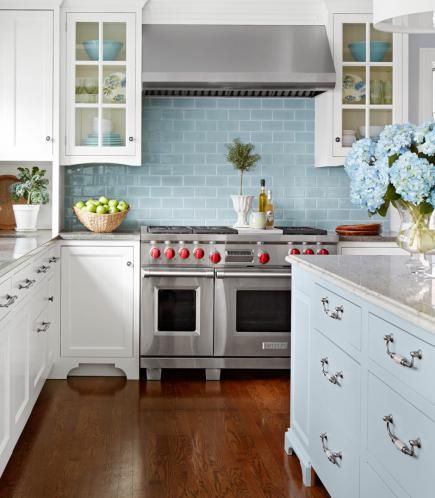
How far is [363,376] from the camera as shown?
247 centimetres

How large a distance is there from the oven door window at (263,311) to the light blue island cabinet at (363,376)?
1468 mm

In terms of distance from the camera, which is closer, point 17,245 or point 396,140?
point 396,140

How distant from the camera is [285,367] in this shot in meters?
5.13

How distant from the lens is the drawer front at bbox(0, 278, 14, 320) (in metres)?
2.91

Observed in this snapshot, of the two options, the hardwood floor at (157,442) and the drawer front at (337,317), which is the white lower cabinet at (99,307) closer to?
the hardwood floor at (157,442)

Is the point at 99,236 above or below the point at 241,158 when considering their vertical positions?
below

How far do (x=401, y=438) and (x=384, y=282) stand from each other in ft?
1.93

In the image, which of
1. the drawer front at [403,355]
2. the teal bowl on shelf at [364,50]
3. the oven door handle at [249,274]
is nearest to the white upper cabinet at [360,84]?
the teal bowl on shelf at [364,50]

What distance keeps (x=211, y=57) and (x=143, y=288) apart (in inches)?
59.9

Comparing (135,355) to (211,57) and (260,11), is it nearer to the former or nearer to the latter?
(211,57)

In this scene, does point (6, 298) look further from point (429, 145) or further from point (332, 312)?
point (429, 145)

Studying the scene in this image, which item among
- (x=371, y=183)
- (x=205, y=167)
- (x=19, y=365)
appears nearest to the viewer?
(x=371, y=183)

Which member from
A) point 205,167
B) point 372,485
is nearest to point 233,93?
point 205,167

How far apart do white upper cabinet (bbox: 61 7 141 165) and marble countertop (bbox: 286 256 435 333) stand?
80.8 inches
